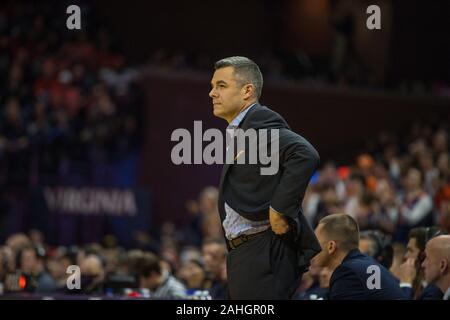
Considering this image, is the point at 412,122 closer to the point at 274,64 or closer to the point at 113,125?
the point at 274,64

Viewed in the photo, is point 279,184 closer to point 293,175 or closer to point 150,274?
point 293,175

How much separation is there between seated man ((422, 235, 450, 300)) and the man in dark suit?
2.75ft

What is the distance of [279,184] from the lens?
4422 millimetres

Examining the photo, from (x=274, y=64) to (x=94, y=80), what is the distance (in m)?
Answer: 3.70

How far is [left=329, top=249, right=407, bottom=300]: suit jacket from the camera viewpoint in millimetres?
5074

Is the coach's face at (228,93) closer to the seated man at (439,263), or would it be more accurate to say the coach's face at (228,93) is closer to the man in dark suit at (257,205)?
the man in dark suit at (257,205)

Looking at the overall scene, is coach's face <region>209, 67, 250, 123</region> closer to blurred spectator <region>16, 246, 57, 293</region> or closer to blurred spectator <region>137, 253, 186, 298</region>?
blurred spectator <region>137, 253, 186, 298</region>

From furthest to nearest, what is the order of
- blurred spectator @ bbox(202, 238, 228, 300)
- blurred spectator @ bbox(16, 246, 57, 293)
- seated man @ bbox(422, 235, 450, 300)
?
blurred spectator @ bbox(16, 246, 57, 293) < blurred spectator @ bbox(202, 238, 228, 300) < seated man @ bbox(422, 235, 450, 300)

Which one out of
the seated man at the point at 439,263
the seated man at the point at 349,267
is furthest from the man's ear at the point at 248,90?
→ the seated man at the point at 439,263

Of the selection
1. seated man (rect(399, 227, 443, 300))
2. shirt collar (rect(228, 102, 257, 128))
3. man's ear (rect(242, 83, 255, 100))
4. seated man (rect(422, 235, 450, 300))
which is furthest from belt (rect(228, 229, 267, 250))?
seated man (rect(399, 227, 443, 300))

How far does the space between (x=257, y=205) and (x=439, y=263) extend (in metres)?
1.19
